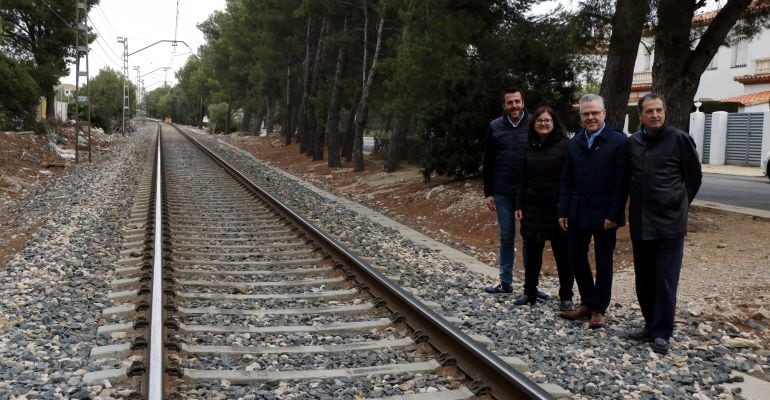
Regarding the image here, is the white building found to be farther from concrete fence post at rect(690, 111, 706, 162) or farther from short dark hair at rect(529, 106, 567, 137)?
short dark hair at rect(529, 106, 567, 137)

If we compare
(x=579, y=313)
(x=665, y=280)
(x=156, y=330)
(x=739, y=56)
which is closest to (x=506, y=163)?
(x=579, y=313)

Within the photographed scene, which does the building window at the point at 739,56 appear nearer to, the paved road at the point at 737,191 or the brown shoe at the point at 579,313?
the paved road at the point at 737,191

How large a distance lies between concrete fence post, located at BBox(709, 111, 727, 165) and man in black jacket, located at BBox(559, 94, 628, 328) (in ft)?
80.1

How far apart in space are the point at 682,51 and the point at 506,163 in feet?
17.3

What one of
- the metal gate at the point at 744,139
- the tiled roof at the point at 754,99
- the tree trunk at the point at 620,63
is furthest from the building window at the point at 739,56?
the tree trunk at the point at 620,63

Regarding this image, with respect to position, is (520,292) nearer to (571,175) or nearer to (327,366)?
(571,175)

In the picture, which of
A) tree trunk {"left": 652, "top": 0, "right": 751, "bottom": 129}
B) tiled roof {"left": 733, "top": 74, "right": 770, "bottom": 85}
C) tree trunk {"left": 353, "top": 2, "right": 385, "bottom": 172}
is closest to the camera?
tree trunk {"left": 652, "top": 0, "right": 751, "bottom": 129}

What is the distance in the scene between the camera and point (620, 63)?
455 inches

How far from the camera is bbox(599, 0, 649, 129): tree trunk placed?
10164mm

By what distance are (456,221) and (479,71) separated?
3615 mm

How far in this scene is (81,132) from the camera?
A: 136 ft

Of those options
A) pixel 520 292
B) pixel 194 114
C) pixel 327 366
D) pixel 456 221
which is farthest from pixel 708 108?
pixel 194 114

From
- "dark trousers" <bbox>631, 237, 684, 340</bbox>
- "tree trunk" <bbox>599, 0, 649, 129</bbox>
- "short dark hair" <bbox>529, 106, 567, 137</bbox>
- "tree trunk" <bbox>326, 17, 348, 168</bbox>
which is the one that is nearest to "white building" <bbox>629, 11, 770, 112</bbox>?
"tree trunk" <bbox>326, 17, 348, 168</bbox>

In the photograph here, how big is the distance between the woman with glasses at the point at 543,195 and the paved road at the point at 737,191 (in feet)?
25.1
